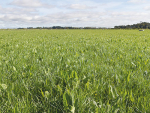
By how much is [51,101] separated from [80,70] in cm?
140

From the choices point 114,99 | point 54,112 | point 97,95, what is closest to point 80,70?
point 97,95

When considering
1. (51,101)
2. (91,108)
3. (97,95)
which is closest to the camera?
(91,108)

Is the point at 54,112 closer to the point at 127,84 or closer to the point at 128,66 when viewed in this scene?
the point at 127,84

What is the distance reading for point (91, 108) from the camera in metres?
1.56

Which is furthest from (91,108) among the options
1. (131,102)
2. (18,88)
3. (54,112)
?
(18,88)

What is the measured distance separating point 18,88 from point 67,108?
1110 mm

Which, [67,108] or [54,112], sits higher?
[67,108]

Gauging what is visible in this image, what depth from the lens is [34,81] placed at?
2.40m

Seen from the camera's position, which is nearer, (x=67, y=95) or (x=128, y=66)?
(x=67, y=95)

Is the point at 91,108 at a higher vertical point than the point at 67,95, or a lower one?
lower

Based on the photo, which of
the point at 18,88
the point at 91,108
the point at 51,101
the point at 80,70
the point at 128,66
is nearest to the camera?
the point at 91,108

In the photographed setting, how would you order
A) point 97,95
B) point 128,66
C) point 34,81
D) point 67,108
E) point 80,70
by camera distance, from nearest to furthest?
1. point 67,108
2. point 97,95
3. point 34,81
4. point 80,70
5. point 128,66

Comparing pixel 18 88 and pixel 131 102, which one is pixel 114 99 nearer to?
pixel 131 102

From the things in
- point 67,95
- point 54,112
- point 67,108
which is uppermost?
point 67,95
